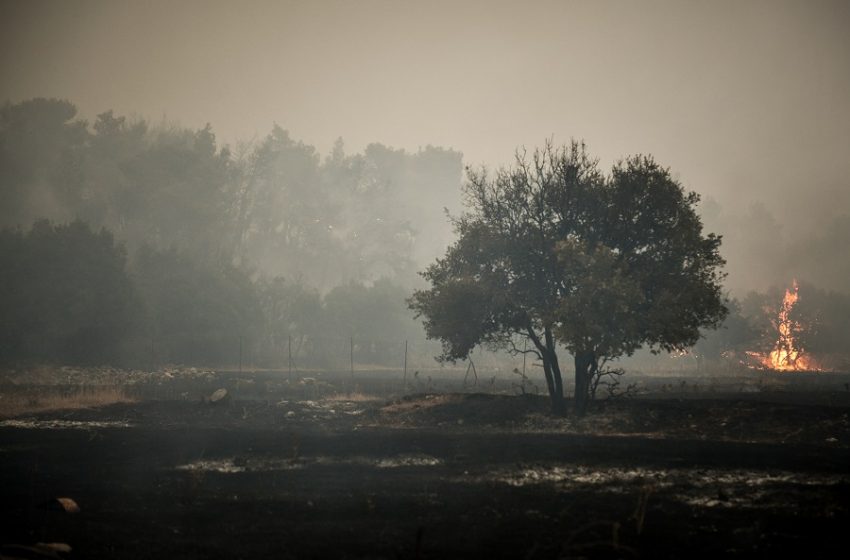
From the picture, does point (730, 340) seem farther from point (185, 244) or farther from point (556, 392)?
point (185, 244)

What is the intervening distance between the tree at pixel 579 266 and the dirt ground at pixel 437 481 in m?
4.90

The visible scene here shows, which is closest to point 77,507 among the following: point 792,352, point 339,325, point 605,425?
point 605,425

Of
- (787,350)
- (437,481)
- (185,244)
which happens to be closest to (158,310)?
(185,244)

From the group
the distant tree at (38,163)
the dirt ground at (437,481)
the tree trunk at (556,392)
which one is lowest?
the dirt ground at (437,481)

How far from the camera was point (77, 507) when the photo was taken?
2214 centimetres

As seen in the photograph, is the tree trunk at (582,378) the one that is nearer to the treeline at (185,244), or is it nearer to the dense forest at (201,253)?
the dense forest at (201,253)

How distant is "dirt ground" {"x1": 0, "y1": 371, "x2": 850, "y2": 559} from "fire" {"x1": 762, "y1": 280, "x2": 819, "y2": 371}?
230 ft

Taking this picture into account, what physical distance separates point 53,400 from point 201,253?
78.1 meters

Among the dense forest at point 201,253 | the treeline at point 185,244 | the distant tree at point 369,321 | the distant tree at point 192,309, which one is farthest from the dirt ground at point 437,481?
the distant tree at point 369,321

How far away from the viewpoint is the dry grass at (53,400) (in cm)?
4909

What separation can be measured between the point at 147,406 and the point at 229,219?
97716mm

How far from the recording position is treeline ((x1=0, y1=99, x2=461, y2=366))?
84.8 meters

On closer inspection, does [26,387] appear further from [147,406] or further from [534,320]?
[534,320]

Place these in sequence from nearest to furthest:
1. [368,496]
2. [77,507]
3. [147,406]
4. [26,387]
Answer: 1. [77,507]
2. [368,496]
3. [147,406]
4. [26,387]
